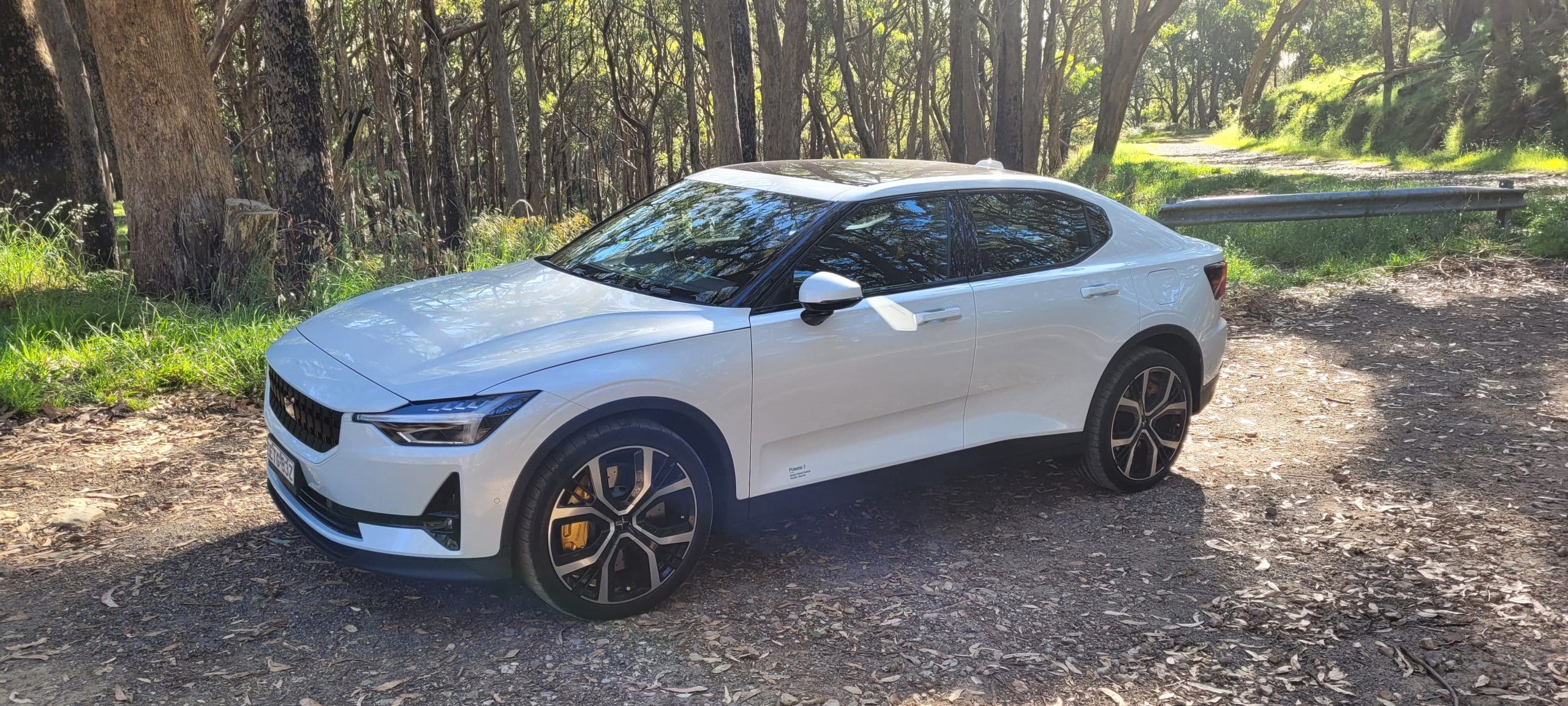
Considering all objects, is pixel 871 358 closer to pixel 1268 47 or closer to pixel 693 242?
pixel 693 242

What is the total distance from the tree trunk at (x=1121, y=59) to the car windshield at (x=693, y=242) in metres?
17.8

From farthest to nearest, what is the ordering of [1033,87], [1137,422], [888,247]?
[1033,87]
[1137,422]
[888,247]

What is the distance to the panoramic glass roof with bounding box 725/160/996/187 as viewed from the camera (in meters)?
4.92

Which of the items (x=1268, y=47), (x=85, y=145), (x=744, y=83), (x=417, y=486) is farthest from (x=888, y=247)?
(x=1268, y=47)

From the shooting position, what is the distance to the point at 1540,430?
20.9 feet

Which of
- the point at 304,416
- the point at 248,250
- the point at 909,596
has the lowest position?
the point at 909,596

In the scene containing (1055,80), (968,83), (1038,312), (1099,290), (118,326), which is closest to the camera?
(1038,312)

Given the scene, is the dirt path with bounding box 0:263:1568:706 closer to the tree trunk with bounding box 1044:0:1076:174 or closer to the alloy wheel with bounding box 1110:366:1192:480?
the alloy wheel with bounding box 1110:366:1192:480

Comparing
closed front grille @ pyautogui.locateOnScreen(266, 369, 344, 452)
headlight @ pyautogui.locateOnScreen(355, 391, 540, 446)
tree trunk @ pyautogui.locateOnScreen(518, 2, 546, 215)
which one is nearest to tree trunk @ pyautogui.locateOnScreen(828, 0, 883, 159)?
tree trunk @ pyautogui.locateOnScreen(518, 2, 546, 215)

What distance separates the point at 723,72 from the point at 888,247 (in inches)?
287

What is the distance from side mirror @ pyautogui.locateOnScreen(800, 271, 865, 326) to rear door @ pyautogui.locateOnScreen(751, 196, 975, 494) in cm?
6

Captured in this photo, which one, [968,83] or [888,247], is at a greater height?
[968,83]

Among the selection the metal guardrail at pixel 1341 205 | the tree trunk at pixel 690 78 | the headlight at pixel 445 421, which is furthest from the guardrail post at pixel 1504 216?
the tree trunk at pixel 690 78

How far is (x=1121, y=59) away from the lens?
22.3m
